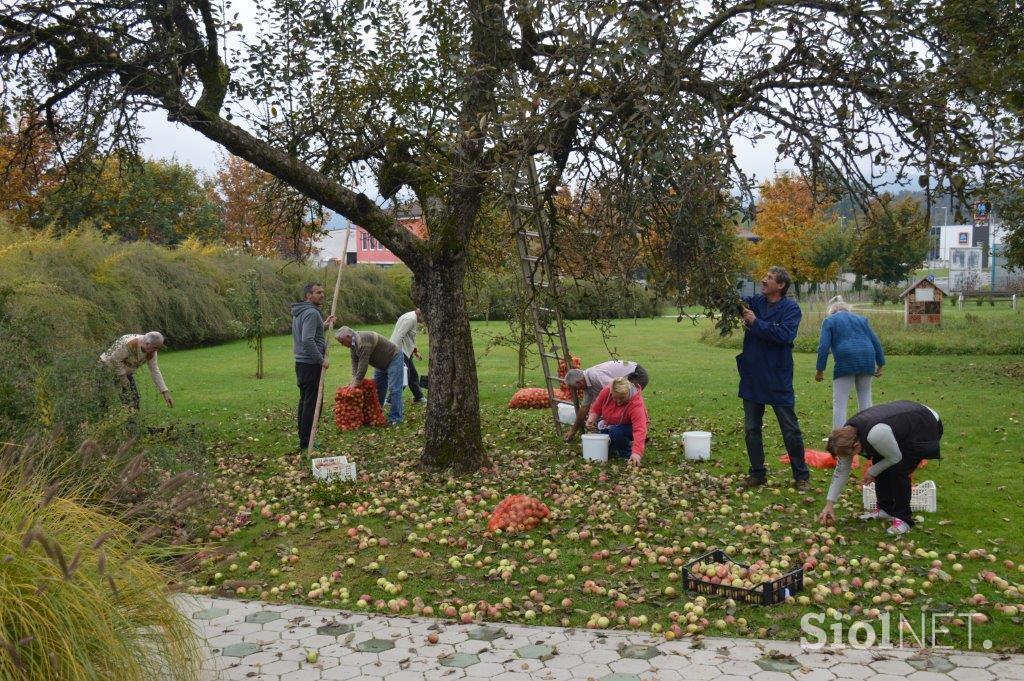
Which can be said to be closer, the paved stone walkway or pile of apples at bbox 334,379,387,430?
the paved stone walkway

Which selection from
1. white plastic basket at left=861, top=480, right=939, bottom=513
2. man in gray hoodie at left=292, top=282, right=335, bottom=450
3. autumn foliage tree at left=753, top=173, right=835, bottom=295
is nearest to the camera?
white plastic basket at left=861, top=480, right=939, bottom=513

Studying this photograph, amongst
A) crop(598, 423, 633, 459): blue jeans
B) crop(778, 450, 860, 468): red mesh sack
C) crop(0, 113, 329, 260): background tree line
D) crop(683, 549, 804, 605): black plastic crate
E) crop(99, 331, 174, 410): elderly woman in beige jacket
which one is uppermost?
crop(0, 113, 329, 260): background tree line

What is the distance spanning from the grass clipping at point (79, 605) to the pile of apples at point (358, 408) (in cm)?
743

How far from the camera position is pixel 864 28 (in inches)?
244

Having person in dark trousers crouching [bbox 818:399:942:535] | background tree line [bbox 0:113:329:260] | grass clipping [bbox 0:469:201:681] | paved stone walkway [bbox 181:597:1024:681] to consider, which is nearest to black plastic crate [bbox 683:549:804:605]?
paved stone walkway [bbox 181:597:1024:681]

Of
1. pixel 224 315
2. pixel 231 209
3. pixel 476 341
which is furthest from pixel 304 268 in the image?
pixel 231 209

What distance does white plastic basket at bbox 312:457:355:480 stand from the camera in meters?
8.16

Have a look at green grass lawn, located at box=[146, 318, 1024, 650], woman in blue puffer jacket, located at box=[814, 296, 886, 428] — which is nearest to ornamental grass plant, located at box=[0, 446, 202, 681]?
green grass lawn, located at box=[146, 318, 1024, 650]

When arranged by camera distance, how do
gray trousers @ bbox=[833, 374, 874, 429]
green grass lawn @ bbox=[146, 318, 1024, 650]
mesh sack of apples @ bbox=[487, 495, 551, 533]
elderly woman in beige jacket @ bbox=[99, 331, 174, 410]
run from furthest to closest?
elderly woman in beige jacket @ bbox=[99, 331, 174, 410]
gray trousers @ bbox=[833, 374, 874, 429]
mesh sack of apples @ bbox=[487, 495, 551, 533]
green grass lawn @ bbox=[146, 318, 1024, 650]

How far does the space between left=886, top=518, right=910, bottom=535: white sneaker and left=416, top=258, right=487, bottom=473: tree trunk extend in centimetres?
385

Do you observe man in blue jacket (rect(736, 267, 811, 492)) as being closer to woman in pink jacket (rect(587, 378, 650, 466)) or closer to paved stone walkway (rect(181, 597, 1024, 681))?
woman in pink jacket (rect(587, 378, 650, 466))

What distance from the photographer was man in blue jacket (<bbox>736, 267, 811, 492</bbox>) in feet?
24.7

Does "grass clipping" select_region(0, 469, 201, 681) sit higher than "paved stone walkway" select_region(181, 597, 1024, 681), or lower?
higher

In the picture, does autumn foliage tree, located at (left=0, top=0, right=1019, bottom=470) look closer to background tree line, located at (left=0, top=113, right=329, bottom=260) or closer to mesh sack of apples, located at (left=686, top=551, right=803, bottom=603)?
mesh sack of apples, located at (left=686, top=551, right=803, bottom=603)
